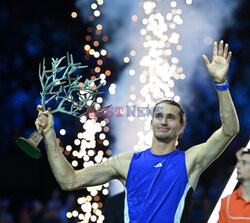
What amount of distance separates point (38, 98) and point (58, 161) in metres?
4.27

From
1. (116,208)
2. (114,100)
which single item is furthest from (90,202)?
(116,208)

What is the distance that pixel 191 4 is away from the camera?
792cm

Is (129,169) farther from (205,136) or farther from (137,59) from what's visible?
(205,136)

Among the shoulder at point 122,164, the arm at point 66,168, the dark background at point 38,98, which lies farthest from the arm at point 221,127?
the dark background at point 38,98

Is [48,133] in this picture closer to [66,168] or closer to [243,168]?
[66,168]

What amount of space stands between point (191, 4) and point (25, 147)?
477 cm

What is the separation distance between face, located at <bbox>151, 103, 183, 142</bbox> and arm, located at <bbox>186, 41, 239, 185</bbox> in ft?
0.67

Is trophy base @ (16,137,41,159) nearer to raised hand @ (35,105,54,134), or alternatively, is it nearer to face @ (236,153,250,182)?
raised hand @ (35,105,54,134)

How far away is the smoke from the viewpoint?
7.35m

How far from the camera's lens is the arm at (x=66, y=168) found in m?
3.85

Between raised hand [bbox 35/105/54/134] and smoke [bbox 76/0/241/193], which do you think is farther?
smoke [bbox 76/0/241/193]

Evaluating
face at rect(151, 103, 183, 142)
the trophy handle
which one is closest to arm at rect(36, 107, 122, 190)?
the trophy handle

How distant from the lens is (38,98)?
26.6 ft

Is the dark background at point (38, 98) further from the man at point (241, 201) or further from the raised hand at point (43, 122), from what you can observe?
the man at point (241, 201)
